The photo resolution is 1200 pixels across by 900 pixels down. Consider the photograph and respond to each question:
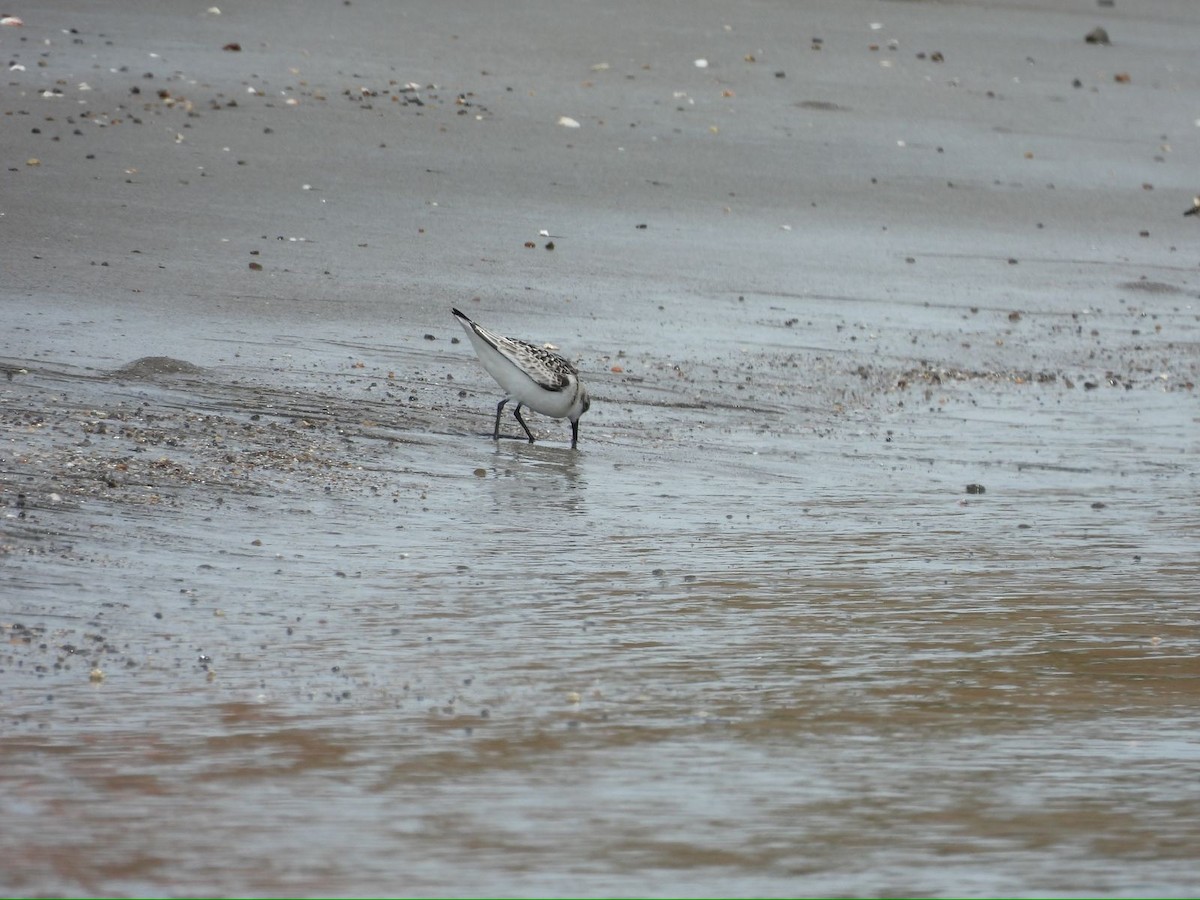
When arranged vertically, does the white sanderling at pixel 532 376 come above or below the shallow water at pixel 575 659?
above

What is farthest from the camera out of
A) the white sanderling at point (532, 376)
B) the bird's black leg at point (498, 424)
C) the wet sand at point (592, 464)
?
the bird's black leg at point (498, 424)

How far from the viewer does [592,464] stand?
7.50 metres

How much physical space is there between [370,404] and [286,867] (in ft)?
14.6

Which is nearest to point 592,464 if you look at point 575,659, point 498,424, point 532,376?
point 532,376

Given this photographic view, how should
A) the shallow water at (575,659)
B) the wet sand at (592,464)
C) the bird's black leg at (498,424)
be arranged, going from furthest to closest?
the bird's black leg at (498,424)
the wet sand at (592,464)
the shallow water at (575,659)

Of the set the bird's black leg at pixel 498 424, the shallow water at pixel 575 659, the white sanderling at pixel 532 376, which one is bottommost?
the shallow water at pixel 575 659

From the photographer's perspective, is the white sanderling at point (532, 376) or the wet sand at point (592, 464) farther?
the white sanderling at point (532, 376)

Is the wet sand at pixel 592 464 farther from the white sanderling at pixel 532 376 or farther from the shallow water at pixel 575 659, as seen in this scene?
the white sanderling at pixel 532 376

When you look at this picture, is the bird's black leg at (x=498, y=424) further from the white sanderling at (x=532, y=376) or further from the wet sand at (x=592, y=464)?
the wet sand at (x=592, y=464)

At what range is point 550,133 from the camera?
41.4ft

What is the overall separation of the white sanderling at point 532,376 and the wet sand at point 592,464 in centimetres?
21

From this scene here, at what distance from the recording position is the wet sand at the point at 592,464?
3742 mm

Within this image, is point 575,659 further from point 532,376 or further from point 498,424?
point 498,424

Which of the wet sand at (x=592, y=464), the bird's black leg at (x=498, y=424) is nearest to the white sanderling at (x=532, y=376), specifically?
the bird's black leg at (x=498, y=424)
